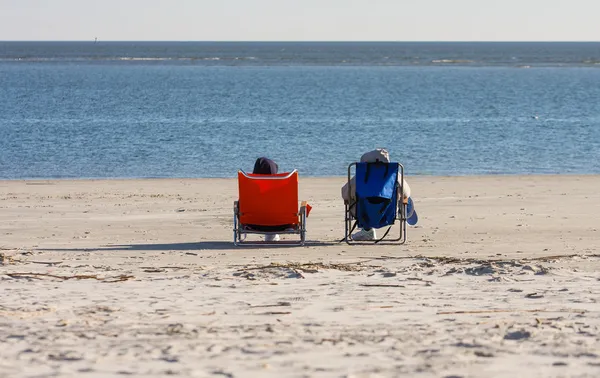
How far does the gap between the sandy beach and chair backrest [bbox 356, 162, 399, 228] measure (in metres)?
0.29

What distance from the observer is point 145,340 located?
19.0 feet

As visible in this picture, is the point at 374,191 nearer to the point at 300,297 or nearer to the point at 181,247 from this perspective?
the point at 181,247

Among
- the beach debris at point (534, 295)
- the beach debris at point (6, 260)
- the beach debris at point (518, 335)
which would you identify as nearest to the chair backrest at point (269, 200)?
the beach debris at point (6, 260)

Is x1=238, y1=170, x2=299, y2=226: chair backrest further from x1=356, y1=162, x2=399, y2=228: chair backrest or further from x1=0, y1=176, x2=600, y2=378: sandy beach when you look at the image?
x1=356, y1=162, x2=399, y2=228: chair backrest

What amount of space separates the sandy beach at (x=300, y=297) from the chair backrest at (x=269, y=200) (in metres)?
0.34

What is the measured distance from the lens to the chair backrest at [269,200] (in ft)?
33.3

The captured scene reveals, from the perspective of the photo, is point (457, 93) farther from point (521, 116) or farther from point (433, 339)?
point (433, 339)

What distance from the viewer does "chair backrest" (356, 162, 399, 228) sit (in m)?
10.1

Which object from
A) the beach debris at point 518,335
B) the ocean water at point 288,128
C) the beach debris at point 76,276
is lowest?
the ocean water at point 288,128

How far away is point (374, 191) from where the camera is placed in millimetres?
10117

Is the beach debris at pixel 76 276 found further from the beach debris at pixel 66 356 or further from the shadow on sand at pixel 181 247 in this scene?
the beach debris at pixel 66 356

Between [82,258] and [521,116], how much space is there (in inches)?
1207

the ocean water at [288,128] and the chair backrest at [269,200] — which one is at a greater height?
the chair backrest at [269,200]

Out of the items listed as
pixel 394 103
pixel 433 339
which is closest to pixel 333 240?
pixel 433 339
